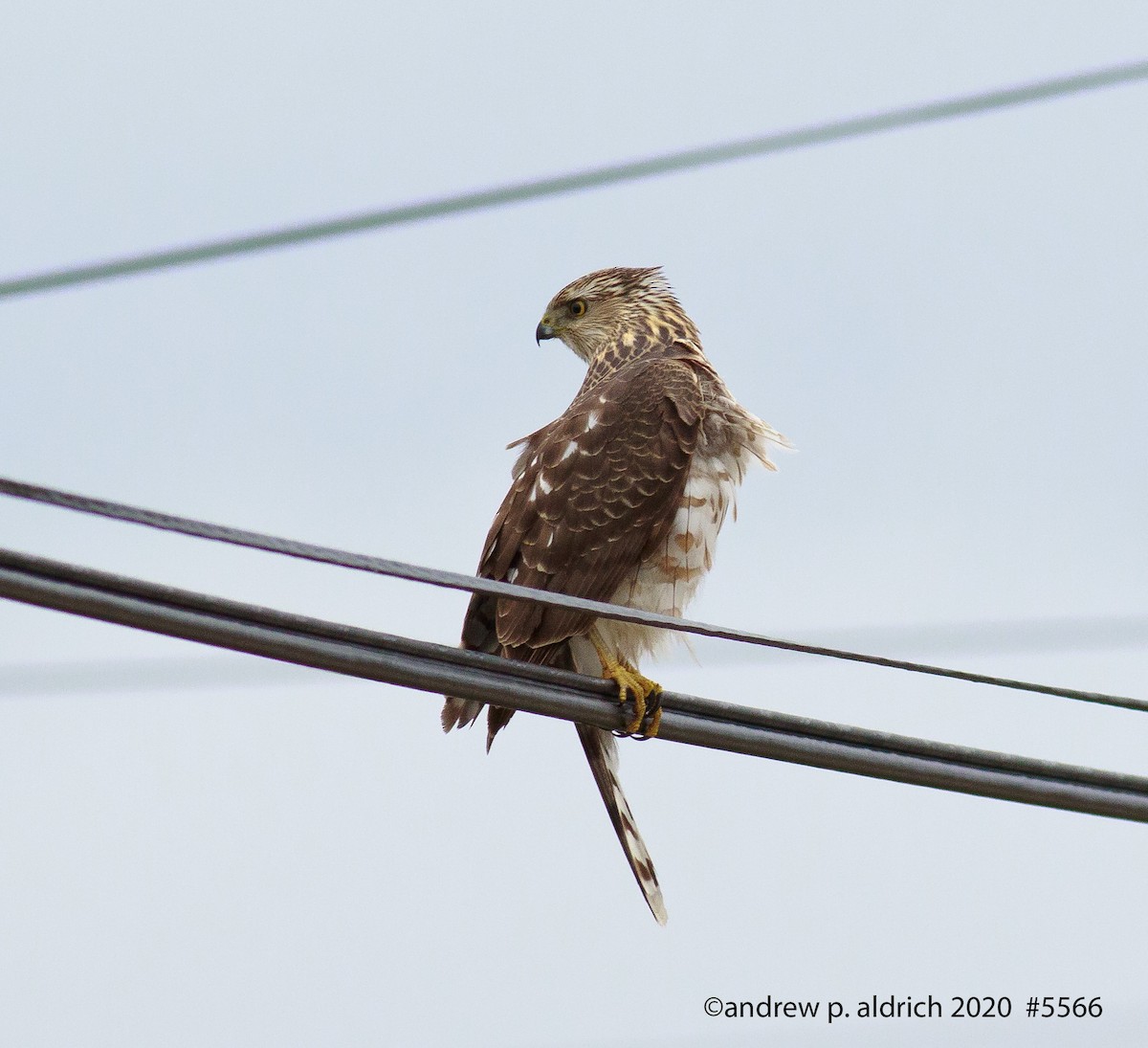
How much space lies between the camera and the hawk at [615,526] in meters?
4.17

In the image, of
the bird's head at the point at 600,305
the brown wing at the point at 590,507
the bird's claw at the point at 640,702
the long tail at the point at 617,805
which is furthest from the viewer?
the bird's head at the point at 600,305

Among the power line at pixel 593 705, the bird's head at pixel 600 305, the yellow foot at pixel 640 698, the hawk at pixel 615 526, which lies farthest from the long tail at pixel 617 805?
the bird's head at pixel 600 305

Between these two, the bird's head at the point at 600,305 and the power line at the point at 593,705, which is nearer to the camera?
the power line at the point at 593,705

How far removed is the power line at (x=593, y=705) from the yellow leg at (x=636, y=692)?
13cm

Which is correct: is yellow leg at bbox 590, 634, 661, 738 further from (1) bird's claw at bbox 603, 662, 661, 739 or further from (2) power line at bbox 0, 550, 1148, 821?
(2) power line at bbox 0, 550, 1148, 821

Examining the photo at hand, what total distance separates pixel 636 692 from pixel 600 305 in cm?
283

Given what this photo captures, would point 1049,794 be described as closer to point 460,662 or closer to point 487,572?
point 460,662

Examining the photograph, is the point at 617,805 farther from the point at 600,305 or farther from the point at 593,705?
the point at 600,305

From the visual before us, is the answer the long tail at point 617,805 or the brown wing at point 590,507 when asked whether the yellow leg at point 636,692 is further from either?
the long tail at point 617,805

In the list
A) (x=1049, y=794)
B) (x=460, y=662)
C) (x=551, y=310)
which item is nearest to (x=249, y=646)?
(x=460, y=662)

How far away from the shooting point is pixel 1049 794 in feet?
9.23

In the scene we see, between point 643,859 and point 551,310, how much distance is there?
254 centimetres

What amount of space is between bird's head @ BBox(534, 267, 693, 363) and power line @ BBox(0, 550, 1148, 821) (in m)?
2.92

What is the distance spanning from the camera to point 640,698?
3299 millimetres
